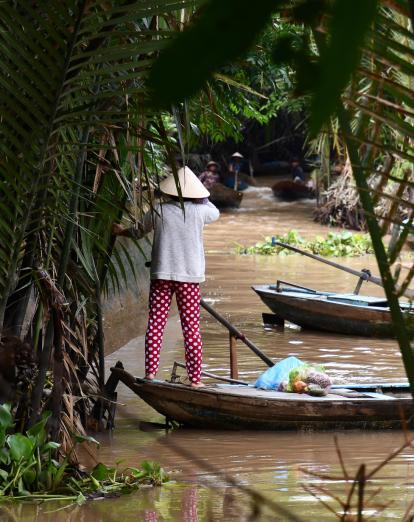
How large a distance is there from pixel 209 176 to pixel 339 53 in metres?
24.6

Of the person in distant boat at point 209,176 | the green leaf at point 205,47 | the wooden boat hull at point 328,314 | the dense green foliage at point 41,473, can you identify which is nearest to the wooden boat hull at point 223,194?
the person in distant boat at point 209,176

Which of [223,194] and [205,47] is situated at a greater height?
[223,194]

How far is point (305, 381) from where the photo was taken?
6543 mm

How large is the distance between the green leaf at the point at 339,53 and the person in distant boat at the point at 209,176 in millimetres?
24036

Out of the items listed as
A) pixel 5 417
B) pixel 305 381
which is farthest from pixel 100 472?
pixel 305 381

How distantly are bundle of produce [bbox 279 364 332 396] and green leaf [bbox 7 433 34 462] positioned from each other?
8.51ft

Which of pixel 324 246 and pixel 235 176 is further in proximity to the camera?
pixel 235 176

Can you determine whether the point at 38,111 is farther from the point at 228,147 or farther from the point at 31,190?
the point at 228,147

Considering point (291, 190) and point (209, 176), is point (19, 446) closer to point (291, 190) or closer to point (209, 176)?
point (209, 176)

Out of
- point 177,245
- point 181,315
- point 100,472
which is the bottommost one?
point 100,472

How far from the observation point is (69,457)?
448 cm

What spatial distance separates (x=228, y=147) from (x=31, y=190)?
84.8 feet

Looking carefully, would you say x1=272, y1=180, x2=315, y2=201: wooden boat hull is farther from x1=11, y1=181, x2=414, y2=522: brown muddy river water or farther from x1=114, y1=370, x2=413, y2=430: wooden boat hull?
x1=114, y1=370, x2=413, y2=430: wooden boat hull

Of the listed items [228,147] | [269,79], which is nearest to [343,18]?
[269,79]
